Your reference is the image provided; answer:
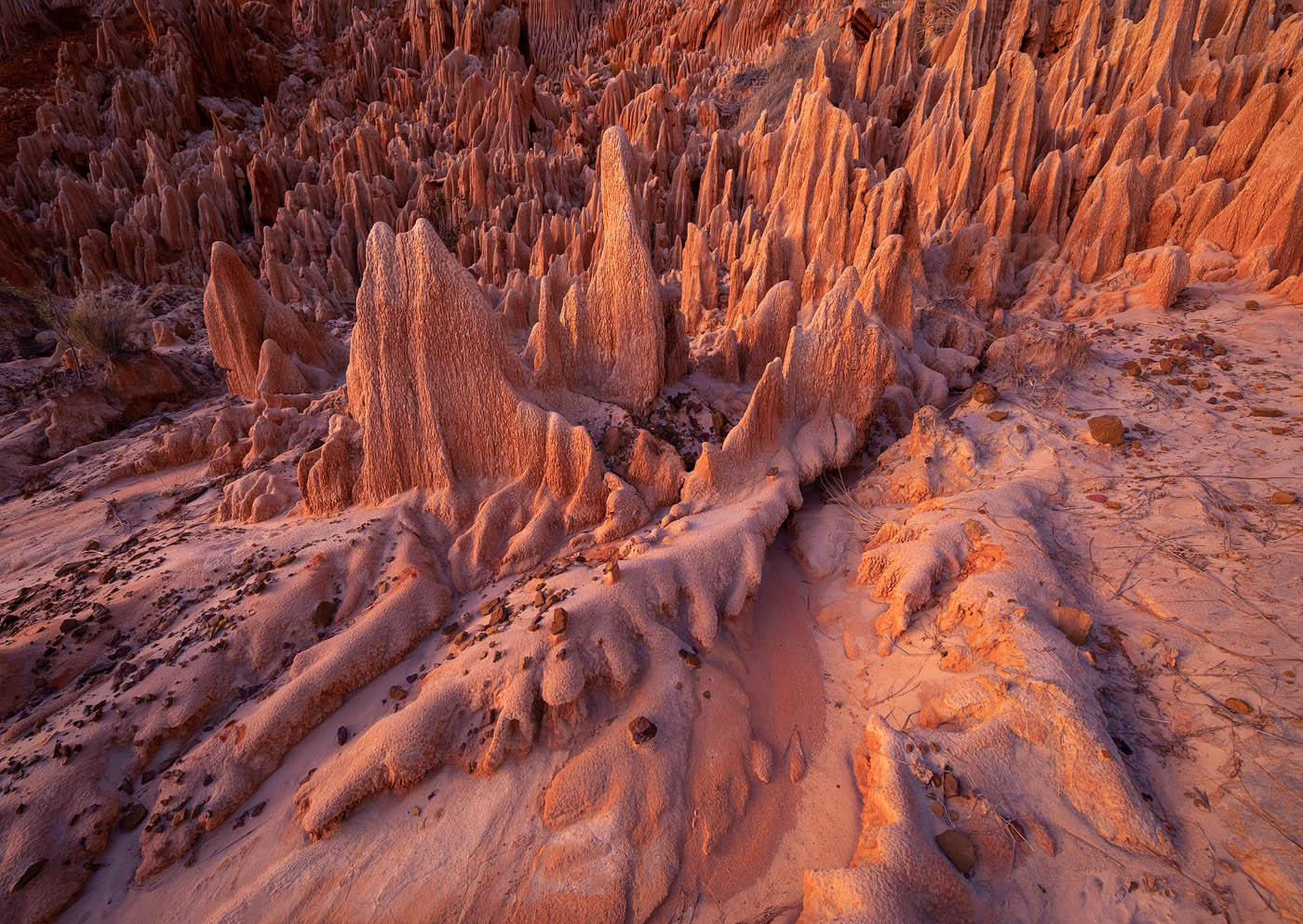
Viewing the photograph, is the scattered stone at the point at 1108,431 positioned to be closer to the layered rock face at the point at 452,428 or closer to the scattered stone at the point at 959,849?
the scattered stone at the point at 959,849

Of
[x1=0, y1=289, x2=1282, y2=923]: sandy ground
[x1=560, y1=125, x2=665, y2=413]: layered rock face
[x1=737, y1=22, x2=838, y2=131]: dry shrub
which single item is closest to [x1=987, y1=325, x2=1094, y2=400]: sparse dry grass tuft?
[x1=0, y1=289, x2=1282, y2=923]: sandy ground

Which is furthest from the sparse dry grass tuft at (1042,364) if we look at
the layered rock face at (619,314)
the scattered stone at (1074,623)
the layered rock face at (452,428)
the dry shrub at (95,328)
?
the dry shrub at (95,328)

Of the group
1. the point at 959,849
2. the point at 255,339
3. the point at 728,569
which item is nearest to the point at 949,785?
the point at 959,849

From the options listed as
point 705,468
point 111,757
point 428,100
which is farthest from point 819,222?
point 428,100

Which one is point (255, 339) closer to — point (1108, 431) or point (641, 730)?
point (641, 730)

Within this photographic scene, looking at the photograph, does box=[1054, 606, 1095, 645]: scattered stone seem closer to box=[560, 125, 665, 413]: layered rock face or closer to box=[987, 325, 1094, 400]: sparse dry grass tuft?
box=[987, 325, 1094, 400]: sparse dry grass tuft

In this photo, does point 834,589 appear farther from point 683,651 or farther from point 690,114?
point 690,114
